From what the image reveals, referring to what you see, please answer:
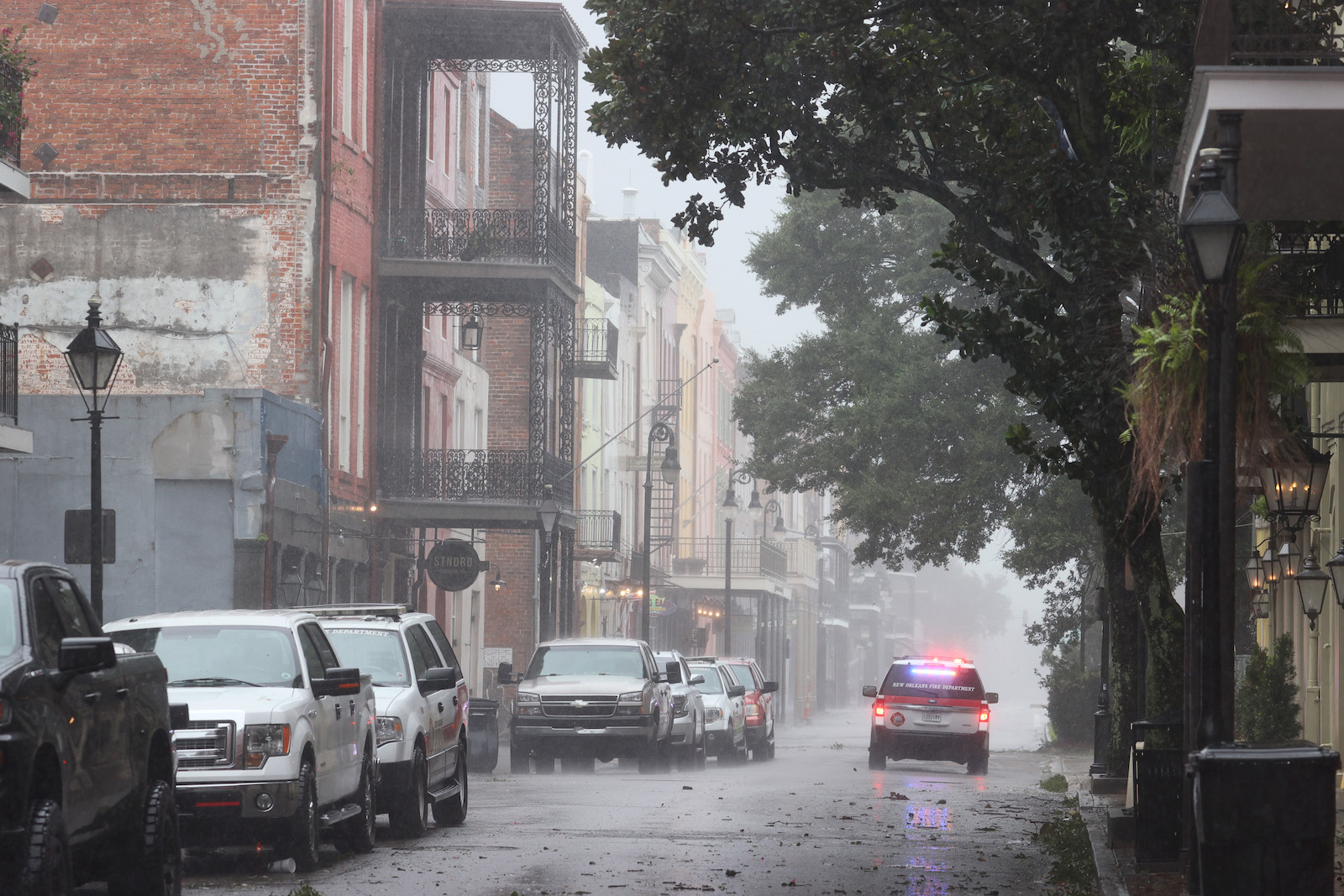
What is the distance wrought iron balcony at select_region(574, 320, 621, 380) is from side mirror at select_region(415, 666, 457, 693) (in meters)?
28.3

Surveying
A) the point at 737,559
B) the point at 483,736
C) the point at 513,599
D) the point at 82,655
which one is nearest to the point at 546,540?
the point at 483,736

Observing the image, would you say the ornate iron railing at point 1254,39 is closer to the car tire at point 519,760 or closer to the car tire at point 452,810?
the car tire at point 452,810

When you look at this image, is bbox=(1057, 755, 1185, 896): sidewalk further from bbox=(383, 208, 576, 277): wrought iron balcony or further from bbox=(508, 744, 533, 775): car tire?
bbox=(383, 208, 576, 277): wrought iron balcony

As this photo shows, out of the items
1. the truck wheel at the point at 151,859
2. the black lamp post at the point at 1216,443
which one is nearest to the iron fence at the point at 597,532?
the truck wheel at the point at 151,859

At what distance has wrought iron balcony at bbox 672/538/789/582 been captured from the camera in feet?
223

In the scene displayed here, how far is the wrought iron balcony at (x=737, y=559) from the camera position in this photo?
2675 inches

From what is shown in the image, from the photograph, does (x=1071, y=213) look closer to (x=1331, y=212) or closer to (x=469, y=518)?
(x=1331, y=212)

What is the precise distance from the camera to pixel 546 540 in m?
37.8

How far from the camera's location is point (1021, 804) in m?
23.0

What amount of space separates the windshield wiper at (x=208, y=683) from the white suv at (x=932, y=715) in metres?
17.8

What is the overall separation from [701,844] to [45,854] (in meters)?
8.29

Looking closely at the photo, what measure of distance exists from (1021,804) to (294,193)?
16134 mm

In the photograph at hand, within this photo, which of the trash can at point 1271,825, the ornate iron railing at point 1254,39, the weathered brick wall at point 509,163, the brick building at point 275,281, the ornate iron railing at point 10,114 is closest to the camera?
the trash can at point 1271,825

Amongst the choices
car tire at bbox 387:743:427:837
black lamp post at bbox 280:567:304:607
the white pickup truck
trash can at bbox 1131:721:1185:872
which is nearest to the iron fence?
black lamp post at bbox 280:567:304:607
